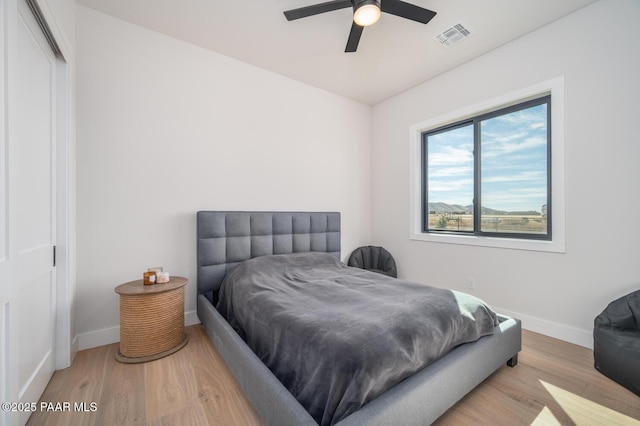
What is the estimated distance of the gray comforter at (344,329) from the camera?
1.14 metres

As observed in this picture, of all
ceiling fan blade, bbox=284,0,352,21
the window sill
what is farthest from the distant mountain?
ceiling fan blade, bbox=284,0,352,21

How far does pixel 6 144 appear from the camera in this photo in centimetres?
114

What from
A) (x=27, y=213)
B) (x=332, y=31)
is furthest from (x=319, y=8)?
(x=27, y=213)

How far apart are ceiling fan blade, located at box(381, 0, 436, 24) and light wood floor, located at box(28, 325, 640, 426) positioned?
2599 millimetres

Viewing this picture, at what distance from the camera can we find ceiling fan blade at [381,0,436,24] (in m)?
1.84

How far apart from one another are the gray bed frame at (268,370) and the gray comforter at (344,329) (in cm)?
6

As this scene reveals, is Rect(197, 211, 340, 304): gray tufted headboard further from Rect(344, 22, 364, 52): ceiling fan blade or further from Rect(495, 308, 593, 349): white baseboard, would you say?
Rect(495, 308, 593, 349): white baseboard

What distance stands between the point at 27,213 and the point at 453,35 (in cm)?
356

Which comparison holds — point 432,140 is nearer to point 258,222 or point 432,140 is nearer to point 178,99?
point 258,222

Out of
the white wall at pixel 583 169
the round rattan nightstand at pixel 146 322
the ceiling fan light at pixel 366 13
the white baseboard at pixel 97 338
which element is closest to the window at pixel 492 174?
the white wall at pixel 583 169

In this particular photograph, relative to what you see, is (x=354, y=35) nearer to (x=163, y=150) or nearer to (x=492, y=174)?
(x=163, y=150)

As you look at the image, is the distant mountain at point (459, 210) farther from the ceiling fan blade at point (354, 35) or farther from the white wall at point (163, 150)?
the ceiling fan blade at point (354, 35)

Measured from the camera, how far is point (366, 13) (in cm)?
181

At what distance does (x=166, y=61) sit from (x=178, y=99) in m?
0.36
